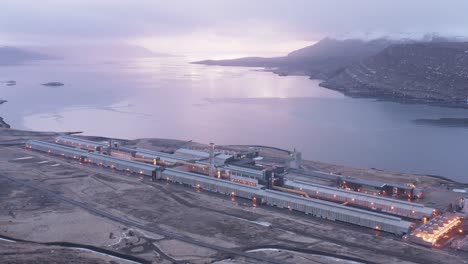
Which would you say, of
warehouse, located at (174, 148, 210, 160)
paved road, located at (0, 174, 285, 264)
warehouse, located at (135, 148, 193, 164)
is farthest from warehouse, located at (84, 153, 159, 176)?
paved road, located at (0, 174, 285, 264)

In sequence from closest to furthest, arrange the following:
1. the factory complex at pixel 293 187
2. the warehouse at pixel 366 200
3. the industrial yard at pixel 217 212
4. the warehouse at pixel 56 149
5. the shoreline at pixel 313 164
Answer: the industrial yard at pixel 217 212 < the factory complex at pixel 293 187 < the warehouse at pixel 366 200 < the shoreline at pixel 313 164 < the warehouse at pixel 56 149

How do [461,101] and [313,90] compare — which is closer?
[461,101]

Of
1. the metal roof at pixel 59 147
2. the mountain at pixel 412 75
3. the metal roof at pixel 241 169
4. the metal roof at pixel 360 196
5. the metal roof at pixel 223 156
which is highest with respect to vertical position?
the mountain at pixel 412 75

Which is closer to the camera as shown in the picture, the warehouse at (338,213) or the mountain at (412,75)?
the warehouse at (338,213)

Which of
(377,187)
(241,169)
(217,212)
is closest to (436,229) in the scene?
(377,187)

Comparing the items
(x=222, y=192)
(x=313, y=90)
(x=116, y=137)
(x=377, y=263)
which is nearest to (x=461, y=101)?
(x=313, y=90)

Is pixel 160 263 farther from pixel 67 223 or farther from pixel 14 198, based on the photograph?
pixel 14 198

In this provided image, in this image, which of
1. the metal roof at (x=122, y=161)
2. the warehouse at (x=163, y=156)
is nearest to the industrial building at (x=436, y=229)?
the warehouse at (x=163, y=156)

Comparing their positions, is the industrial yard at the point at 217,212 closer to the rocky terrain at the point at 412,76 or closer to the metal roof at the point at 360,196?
the metal roof at the point at 360,196
